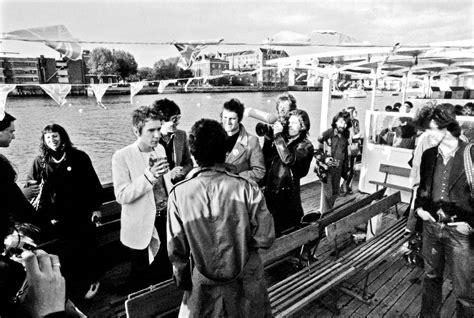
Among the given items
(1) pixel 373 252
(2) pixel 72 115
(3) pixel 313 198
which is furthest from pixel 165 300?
(2) pixel 72 115

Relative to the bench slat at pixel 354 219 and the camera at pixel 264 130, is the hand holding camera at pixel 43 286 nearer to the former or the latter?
the camera at pixel 264 130

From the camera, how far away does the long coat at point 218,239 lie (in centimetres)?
143

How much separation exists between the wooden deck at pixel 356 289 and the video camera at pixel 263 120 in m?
1.47

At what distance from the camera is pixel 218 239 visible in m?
1.44

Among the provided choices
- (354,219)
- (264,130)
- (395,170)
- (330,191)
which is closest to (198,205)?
(264,130)

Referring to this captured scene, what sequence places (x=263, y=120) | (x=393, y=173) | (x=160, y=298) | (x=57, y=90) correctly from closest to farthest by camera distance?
(x=160, y=298) < (x=263, y=120) < (x=57, y=90) < (x=393, y=173)

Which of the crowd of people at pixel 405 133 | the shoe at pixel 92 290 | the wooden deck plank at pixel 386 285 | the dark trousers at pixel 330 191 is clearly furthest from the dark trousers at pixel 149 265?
the crowd of people at pixel 405 133

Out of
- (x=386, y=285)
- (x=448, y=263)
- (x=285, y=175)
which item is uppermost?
(x=285, y=175)

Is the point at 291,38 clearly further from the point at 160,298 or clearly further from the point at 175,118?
the point at 160,298

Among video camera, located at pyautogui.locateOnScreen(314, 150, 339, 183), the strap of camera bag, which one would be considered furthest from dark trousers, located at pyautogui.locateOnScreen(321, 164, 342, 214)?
the strap of camera bag

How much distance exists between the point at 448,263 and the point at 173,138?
7.67 ft

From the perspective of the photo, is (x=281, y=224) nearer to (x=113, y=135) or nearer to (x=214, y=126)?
(x=214, y=126)

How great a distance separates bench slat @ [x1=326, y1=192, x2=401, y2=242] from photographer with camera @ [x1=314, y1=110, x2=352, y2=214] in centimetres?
66

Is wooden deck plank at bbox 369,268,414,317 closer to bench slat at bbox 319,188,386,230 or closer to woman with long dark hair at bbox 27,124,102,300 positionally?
bench slat at bbox 319,188,386,230
